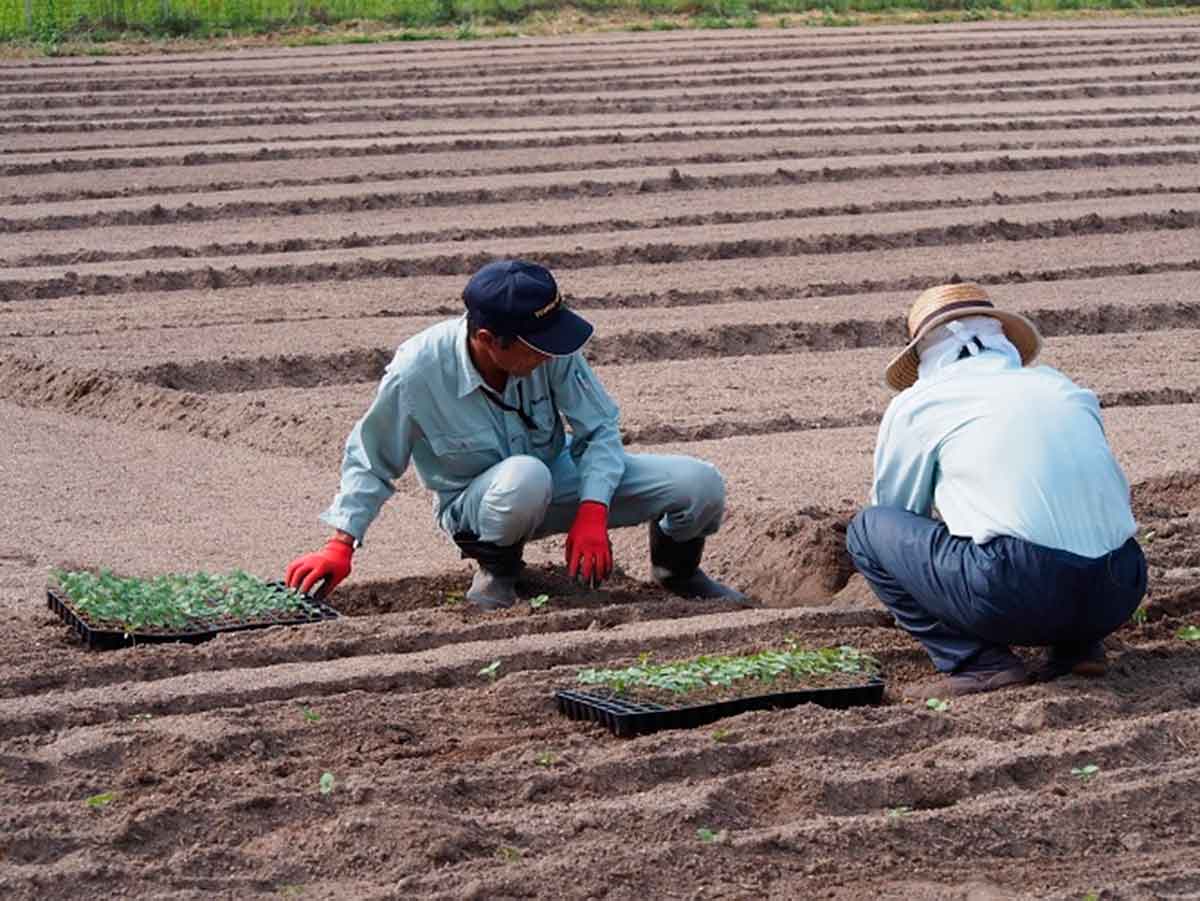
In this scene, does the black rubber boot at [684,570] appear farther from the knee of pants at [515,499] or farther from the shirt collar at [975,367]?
the shirt collar at [975,367]

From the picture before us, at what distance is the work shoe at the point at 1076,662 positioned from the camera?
527 cm

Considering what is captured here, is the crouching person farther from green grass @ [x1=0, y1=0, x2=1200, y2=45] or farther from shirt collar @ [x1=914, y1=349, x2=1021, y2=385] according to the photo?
green grass @ [x1=0, y1=0, x2=1200, y2=45]

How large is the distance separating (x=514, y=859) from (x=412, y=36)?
69.2ft

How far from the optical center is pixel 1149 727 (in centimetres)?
490

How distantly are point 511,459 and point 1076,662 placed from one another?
175 centimetres

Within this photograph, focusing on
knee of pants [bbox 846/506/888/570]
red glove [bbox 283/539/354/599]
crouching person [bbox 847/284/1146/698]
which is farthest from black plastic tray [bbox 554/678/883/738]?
red glove [bbox 283/539/354/599]

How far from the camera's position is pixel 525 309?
18.5 feet

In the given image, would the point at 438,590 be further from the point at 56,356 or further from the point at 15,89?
the point at 15,89

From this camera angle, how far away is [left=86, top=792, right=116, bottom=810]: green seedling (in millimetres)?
4418

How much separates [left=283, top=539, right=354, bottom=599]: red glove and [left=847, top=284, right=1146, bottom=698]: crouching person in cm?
150

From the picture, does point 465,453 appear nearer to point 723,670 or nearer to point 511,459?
point 511,459

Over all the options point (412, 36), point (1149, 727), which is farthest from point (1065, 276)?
point (412, 36)

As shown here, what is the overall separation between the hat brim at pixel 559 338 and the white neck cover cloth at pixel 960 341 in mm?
969

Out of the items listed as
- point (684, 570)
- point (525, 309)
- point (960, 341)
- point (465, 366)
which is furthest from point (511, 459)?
point (960, 341)
